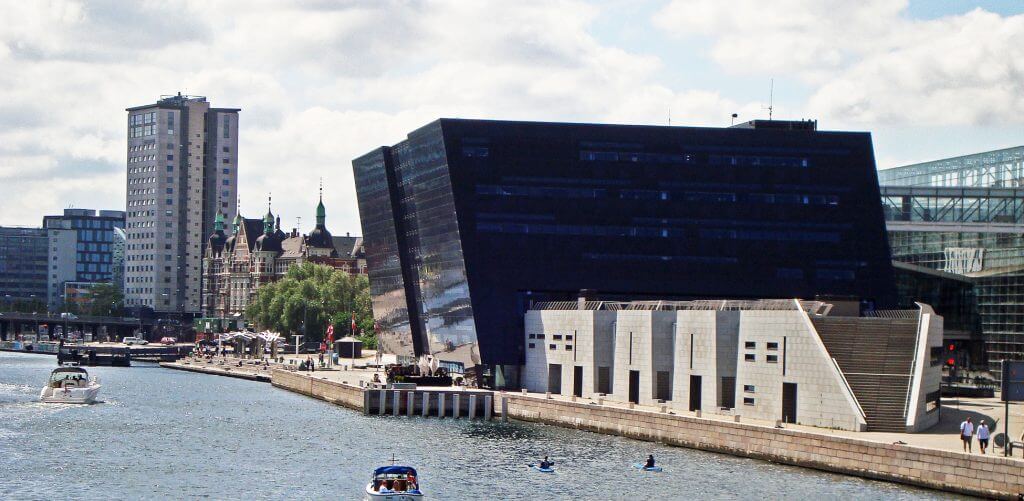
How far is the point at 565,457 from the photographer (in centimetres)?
9456

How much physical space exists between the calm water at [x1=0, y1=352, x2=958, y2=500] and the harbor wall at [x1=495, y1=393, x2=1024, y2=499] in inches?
41.2

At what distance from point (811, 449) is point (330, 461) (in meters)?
30.0

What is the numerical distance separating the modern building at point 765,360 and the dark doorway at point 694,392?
0.25 ft

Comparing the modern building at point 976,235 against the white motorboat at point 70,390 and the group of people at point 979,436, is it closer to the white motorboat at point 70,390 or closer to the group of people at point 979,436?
the group of people at point 979,436

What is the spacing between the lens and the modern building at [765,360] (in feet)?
315

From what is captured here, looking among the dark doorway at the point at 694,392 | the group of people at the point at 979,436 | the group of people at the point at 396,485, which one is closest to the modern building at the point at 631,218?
the dark doorway at the point at 694,392

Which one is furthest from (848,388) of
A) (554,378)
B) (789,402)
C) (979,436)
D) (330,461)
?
(554,378)

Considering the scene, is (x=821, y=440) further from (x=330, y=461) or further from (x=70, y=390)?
(x=70, y=390)

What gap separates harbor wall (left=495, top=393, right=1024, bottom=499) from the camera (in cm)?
7350

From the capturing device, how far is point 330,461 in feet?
310

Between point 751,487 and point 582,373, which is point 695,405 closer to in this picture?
point 582,373

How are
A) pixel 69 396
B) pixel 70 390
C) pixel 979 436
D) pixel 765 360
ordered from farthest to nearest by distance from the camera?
pixel 70 390, pixel 69 396, pixel 765 360, pixel 979 436

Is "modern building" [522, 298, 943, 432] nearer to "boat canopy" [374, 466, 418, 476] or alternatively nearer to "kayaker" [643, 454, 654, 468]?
"kayaker" [643, 454, 654, 468]

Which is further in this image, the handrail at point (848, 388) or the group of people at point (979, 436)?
the handrail at point (848, 388)
